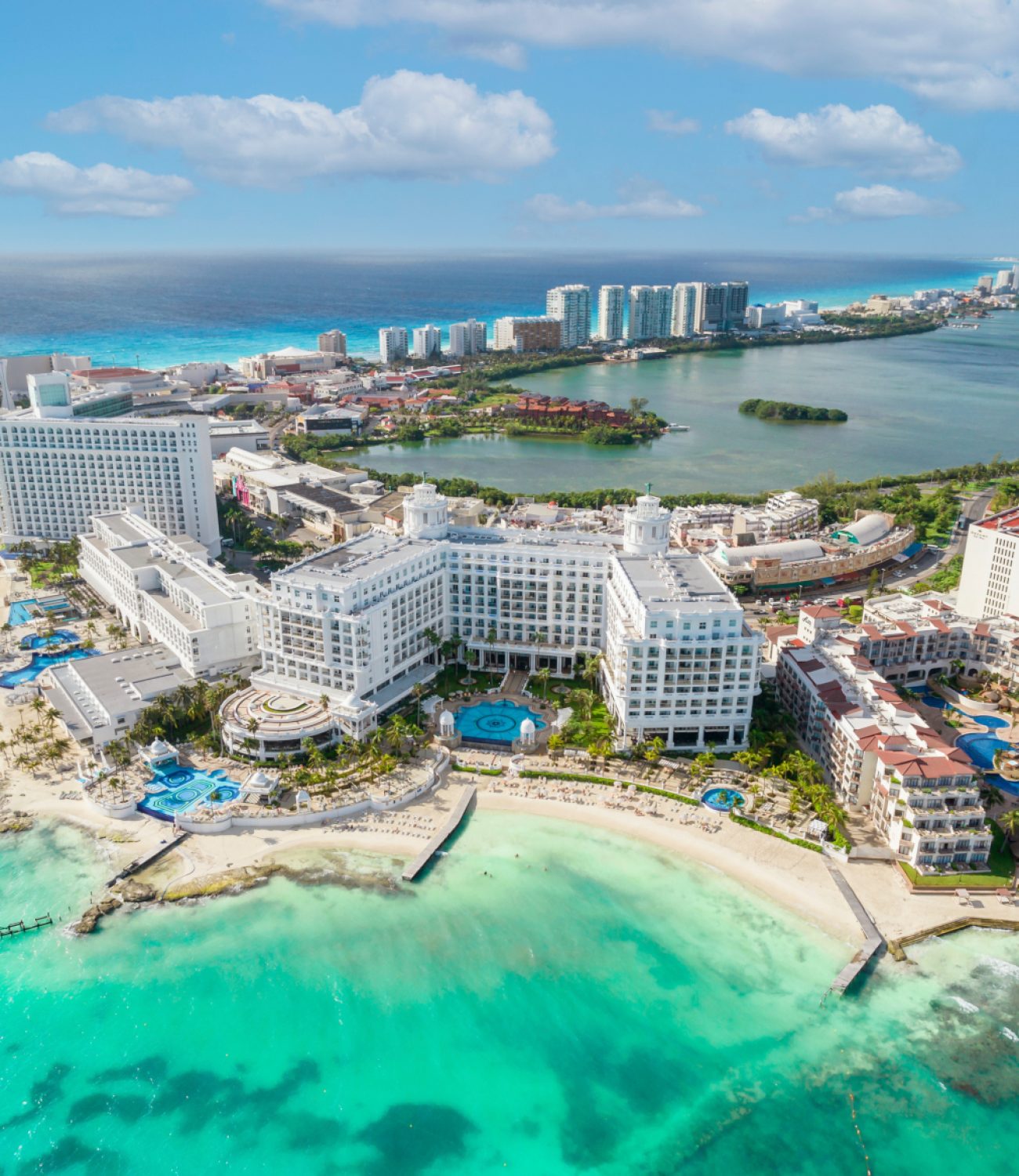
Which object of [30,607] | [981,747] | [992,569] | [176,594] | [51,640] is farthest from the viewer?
[30,607]

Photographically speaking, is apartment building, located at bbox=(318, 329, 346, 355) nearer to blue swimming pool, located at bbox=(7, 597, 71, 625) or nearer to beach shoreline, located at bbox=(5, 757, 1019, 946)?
blue swimming pool, located at bbox=(7, 597, 71, 625)

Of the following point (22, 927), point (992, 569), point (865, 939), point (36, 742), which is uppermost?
point (992, 569)

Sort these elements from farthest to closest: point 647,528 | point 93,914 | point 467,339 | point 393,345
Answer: point 467,339
point 393,345
point 647,528
point 93,914

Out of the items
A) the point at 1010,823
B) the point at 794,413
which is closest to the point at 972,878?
the point at 1010,823

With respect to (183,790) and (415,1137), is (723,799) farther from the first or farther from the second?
(183,790)

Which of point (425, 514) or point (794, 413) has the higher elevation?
point (425, 514)

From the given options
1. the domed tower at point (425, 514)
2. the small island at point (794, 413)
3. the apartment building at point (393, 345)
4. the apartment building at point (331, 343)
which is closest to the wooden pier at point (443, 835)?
the domed tower at point (425, 514)

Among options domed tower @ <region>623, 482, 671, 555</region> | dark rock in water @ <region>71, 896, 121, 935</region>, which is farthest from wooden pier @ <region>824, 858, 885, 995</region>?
dark rock in water @ <region>71, 896, 121, 935</region>
